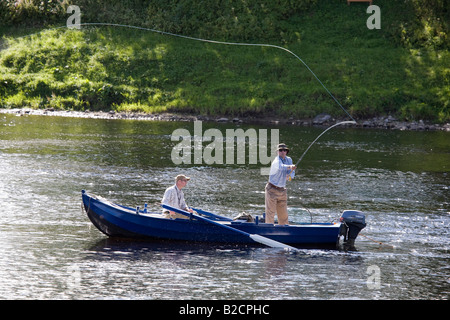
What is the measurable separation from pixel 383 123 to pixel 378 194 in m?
16.9

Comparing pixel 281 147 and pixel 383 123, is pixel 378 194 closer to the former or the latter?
pixel 281 147

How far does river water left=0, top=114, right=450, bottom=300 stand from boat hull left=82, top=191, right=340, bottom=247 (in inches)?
9.9

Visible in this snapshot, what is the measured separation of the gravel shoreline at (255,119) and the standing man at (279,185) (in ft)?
74.2

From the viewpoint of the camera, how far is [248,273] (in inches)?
500

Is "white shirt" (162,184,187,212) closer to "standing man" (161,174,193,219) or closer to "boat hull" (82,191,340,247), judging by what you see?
"standing man" (161,174,193,219)

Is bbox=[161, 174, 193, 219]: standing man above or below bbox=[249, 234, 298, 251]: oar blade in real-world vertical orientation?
above

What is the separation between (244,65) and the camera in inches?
1613

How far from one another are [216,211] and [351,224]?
13.8 feet

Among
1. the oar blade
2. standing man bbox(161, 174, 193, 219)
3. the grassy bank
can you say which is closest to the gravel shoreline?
the grassy bank

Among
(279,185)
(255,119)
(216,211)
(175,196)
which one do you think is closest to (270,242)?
(279,185)

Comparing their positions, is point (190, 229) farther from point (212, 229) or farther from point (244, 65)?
point (244, 65)

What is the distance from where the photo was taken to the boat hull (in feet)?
47.2

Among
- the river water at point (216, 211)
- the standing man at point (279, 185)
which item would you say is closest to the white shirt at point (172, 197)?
the river water at point (216, 211)

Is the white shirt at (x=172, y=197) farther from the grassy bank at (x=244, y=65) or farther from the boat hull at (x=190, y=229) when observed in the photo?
the grassy bank at (x=244, y=65)
